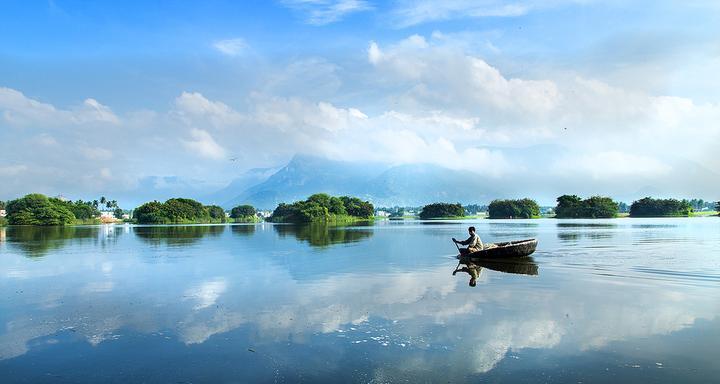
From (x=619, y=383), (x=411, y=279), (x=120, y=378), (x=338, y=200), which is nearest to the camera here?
(x=619, y=383)

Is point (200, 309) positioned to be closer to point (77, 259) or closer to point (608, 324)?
point (608, 324)

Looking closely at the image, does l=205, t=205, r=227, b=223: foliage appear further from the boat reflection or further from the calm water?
the calm water

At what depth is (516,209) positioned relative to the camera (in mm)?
192000

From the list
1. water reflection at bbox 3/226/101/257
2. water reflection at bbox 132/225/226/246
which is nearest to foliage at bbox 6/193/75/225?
water reflection at bbox 132/225/226/246

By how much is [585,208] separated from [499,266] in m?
159

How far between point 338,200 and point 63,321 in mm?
149584

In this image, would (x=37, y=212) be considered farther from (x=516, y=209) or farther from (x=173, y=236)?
(x=516, y=209)

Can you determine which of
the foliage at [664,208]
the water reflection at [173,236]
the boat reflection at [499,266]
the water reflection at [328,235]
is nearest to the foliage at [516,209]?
the foliage at [664,208]

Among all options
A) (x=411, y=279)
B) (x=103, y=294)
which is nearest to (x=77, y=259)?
(x=103, y=294)

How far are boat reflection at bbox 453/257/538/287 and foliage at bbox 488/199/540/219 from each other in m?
169

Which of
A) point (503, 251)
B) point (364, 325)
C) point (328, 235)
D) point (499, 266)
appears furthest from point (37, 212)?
point (364, 325)

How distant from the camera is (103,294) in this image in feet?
59.7

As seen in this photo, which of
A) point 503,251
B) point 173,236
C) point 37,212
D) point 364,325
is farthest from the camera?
point 37,212

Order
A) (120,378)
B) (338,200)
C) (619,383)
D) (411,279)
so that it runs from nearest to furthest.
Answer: (619,383) < (120,378) < (411,279) < (338,200)
